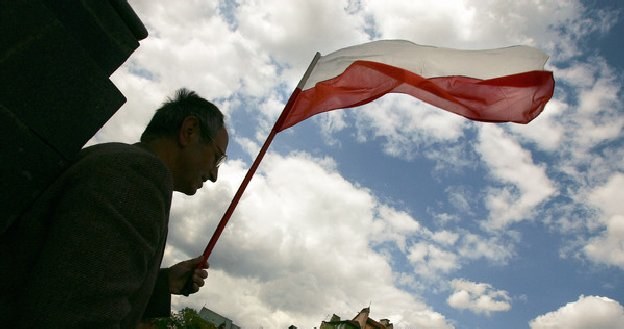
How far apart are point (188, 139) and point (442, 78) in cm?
329

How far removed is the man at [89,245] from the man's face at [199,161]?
607 millimetres

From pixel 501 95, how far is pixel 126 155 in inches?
168

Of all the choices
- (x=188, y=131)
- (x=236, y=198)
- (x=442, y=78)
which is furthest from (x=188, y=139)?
(x=442, y=78)

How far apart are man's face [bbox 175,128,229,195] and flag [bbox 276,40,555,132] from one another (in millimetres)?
2037

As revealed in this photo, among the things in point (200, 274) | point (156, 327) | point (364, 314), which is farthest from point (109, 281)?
point (364, 314)

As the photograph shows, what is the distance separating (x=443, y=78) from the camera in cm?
485

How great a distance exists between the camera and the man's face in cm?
255

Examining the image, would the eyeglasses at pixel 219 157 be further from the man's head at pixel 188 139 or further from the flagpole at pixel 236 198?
the flagpole at pixel 236 198

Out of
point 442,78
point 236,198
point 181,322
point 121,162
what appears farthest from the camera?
point 181,322

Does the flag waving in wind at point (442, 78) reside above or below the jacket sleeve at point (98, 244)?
above

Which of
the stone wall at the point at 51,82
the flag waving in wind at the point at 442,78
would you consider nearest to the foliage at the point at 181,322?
the flag waving in wind at the point at 442,78

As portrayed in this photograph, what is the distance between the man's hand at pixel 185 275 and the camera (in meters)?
3.06

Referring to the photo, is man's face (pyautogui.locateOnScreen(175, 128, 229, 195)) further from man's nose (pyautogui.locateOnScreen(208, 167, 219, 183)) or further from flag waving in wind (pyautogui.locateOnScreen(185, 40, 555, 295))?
flag waving in wind (pyautogui.locateOnScreen(185, 40, 555, 295))

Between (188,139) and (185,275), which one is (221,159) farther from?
(185,275)
